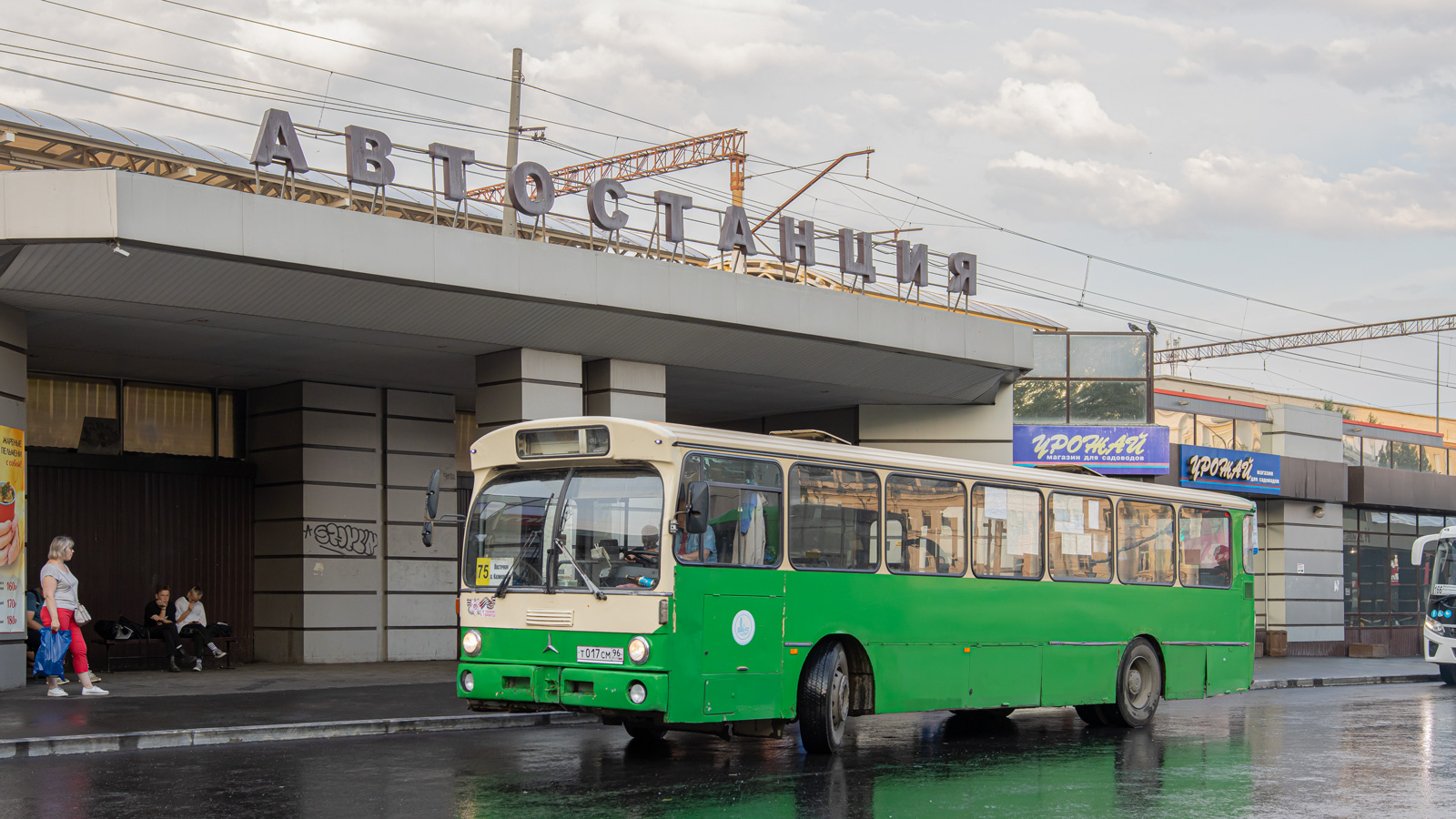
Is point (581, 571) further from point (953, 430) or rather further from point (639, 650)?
point (953, 430)

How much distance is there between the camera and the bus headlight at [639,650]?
10.6m

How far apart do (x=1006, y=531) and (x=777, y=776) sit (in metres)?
4.26

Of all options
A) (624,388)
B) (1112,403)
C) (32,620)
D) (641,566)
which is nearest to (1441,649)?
(1112,403)

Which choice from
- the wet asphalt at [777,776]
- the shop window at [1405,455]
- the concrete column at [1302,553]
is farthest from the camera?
the shop window at [1405,455]

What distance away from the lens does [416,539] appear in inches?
928

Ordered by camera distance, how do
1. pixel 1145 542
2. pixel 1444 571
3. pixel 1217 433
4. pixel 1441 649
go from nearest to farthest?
1. pixel 1145 542
2. pixel 1441 649
3. pixel 1444 571
4. pixel 1217 433

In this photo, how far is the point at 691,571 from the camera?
10.9m

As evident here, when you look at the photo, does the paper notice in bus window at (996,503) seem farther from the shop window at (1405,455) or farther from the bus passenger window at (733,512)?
the shop window at (1405,455)

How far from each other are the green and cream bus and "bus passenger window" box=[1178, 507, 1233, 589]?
158 centimetres

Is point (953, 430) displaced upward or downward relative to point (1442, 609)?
upward

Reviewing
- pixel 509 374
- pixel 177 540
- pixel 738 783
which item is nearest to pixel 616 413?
pixel 509 374

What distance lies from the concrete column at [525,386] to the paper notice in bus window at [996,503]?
7.38 m

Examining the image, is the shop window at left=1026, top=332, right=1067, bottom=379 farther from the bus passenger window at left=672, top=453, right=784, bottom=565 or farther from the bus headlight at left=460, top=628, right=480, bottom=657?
the bus headlight at left=460, top=628, right=480, bottom=657

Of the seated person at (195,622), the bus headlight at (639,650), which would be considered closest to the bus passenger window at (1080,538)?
the bus headlight at (639,650)
